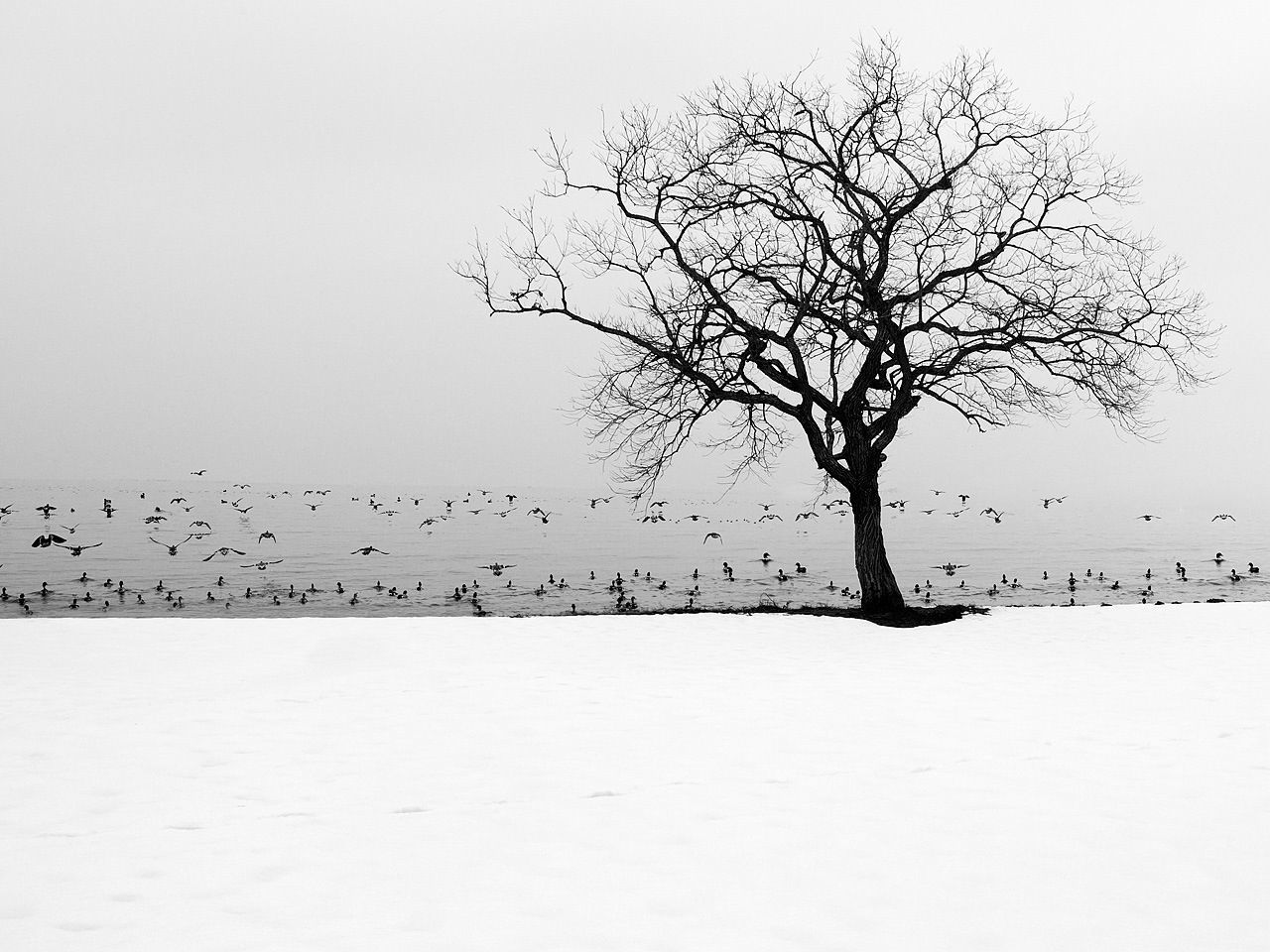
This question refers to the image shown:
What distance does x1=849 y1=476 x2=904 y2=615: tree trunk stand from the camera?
18609 mm

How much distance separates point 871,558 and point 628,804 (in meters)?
13.4

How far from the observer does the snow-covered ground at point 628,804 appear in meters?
4.80

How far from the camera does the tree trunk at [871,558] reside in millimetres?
18609

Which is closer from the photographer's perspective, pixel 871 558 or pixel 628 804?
pixel 628 804

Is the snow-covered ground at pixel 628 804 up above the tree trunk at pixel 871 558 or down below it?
below

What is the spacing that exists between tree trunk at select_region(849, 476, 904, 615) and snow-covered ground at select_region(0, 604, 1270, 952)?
5767 mm

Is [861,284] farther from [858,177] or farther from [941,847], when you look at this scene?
[941,847]

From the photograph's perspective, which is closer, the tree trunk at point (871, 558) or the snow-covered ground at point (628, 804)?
the snow-covered ground at point (628, 804)

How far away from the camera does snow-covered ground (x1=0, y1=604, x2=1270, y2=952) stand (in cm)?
480

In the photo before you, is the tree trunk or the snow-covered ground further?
the tree trunk

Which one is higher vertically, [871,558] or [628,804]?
[871,558]

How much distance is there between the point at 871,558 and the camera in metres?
18.8

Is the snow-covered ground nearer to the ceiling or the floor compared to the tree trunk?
nearer to the floor

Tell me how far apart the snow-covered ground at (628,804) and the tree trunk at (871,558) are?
577cm
